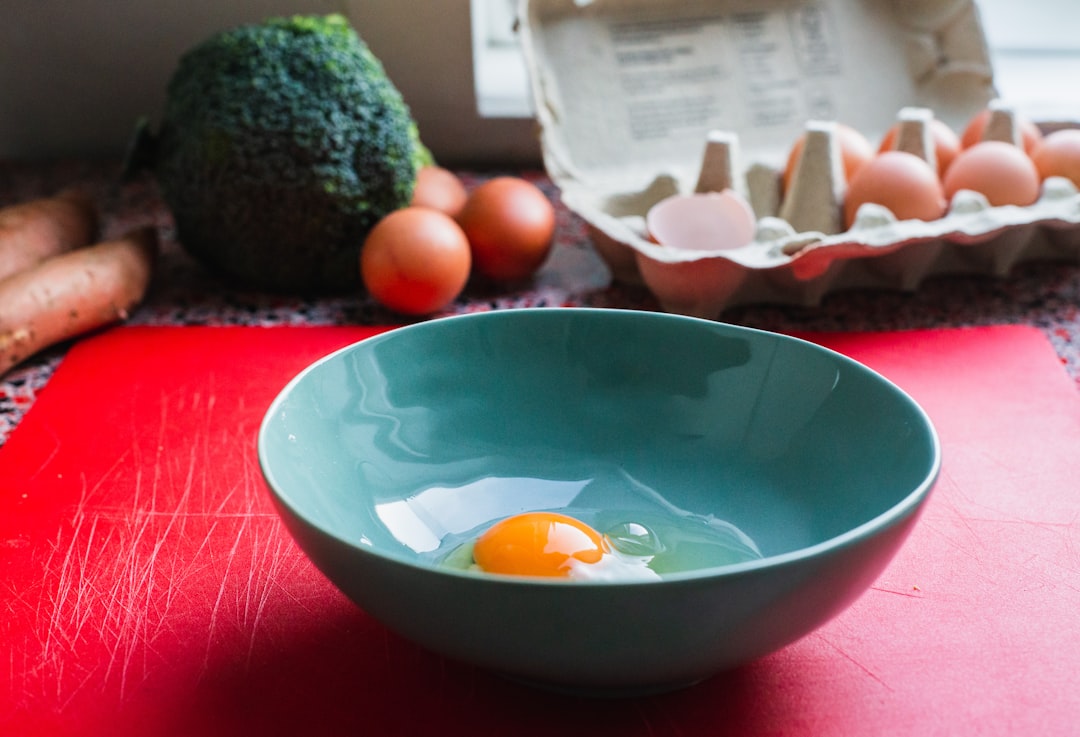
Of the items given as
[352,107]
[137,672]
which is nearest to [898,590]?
[137,672]

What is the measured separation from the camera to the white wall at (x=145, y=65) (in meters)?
1.48

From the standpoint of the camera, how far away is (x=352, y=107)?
3.78ft

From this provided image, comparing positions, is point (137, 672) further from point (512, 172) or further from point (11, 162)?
point (11, 162)

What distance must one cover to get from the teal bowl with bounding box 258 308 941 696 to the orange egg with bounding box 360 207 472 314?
1.18ft

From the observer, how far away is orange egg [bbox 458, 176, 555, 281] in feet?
3.83

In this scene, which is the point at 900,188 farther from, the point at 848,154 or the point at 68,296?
the point at 68,296

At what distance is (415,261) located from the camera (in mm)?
1081

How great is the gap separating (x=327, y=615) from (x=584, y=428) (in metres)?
0.23

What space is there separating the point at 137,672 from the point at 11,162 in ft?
4.11

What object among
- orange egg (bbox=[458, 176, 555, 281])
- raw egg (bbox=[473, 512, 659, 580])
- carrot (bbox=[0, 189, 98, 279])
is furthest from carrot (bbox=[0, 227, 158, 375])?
raw egg (bbox=[473, 512, 659, 580])

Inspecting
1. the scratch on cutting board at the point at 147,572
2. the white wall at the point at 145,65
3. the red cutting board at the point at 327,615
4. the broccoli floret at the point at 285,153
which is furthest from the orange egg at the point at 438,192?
the scratch on cutting board at the point at 147,572

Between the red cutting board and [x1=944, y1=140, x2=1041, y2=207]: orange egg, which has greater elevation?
[x1=944, y1=140, x2=1041, y2=207]: orange egg

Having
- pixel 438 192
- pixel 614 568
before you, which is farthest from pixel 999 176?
pixel 614 568

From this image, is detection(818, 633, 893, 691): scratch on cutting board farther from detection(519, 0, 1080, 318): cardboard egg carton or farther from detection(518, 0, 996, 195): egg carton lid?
detection(518, 0, 996, 195): egg carton lid
